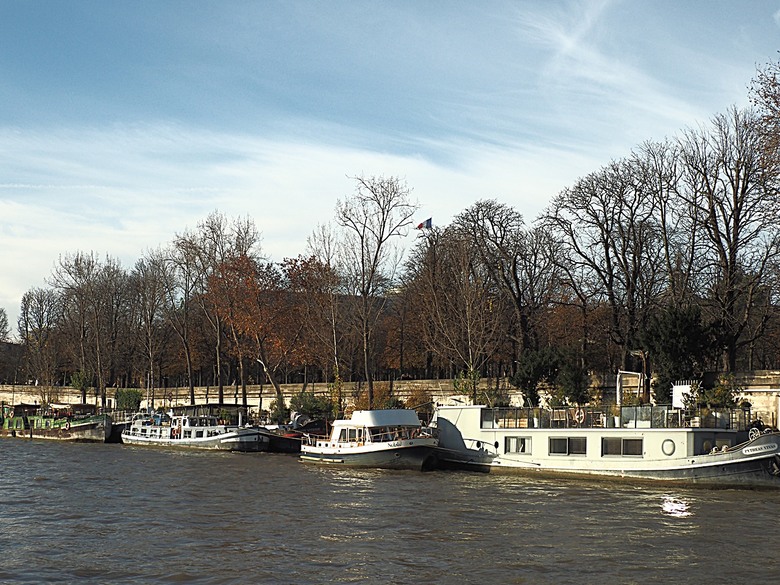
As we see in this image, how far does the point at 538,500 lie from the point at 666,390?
651 inches

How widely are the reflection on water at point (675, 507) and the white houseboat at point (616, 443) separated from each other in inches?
143

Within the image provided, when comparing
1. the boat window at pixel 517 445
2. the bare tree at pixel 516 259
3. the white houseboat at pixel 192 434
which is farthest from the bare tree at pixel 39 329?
the boat window at pixel 517 445

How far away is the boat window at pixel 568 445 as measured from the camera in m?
38.5

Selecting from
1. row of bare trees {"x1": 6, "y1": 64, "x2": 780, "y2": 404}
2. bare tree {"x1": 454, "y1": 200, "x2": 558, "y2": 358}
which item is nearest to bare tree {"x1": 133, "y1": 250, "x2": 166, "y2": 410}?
row of bare trees {"x1": 6, "y1": 64, "x2": 780, "y2": 404}

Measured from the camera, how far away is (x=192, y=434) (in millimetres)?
59031

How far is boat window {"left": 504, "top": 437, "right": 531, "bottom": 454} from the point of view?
40438 mm

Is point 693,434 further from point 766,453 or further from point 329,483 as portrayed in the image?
point 329,483

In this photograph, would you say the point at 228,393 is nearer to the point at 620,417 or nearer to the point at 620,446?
the point at 620,417

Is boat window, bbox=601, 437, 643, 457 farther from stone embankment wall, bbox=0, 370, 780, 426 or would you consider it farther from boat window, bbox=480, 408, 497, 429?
stone embankment wall, bbox=0, 370, 780, 426

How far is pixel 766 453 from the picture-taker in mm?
33344

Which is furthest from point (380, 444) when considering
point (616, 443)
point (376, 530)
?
point (376, 530)

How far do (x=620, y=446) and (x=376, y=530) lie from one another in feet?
49.9

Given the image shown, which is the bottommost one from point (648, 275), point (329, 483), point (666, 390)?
point (329, 483)

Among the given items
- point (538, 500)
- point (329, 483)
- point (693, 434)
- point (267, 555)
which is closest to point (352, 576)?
point (267, 555)
